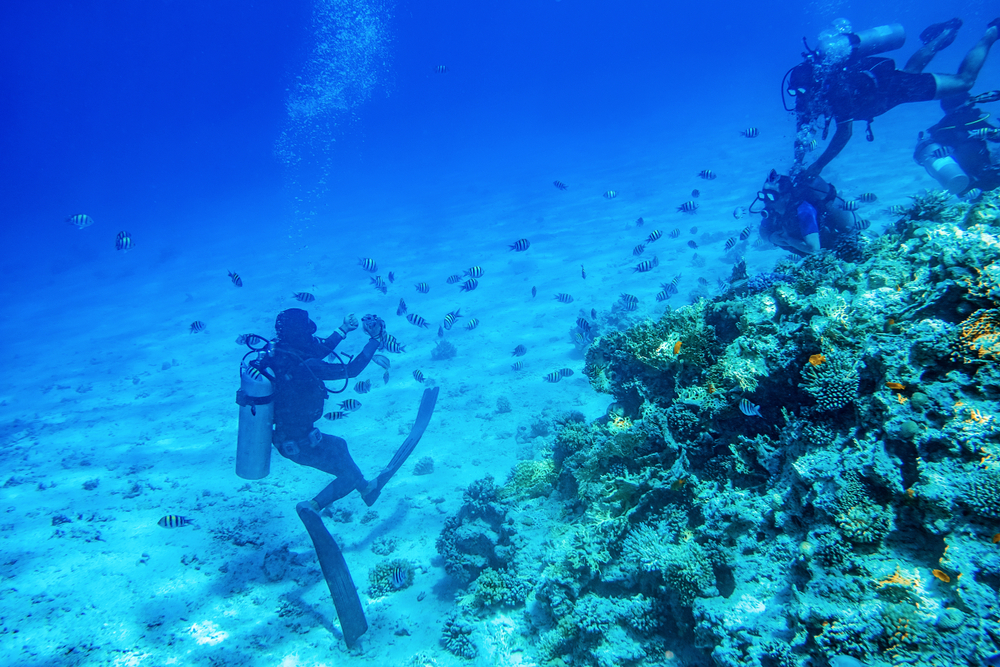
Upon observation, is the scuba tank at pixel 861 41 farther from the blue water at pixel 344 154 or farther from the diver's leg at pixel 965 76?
the blue water at pixel 344 154

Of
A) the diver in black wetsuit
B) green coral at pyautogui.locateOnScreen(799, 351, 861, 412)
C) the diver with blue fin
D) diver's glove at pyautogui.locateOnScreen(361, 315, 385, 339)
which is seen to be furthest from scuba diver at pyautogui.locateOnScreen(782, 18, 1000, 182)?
the diver with blue fin

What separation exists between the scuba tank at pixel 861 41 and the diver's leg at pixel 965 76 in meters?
1.16

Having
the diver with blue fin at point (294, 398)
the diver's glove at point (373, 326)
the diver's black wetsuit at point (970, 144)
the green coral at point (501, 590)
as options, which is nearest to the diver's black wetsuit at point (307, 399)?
the diver with blue fin at point (294, 398)

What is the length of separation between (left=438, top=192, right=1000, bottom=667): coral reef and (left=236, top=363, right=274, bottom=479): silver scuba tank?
3825mm

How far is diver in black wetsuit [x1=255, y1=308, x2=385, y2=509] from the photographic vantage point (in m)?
6.41

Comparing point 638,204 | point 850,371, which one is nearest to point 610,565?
point 850,371

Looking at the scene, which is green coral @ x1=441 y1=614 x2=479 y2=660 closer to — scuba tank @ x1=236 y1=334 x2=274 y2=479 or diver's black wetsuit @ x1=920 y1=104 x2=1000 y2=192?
scuba tank @ x1=236 y1=334 x2=274 y2=479

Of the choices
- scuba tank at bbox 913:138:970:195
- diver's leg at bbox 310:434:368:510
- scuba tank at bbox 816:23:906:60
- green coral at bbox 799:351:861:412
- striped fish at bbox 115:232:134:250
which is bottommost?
green coral at bbox 799:351:861:412

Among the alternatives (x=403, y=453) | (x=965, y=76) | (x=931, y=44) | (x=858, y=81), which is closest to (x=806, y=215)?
(x=858, y=81)

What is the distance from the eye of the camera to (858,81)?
7121 millimetres

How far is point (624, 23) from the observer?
416 ft

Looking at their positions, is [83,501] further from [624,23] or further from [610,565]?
[624,23]

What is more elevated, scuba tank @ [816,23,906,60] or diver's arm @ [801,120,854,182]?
scuba tank @ [816,23,906,60]

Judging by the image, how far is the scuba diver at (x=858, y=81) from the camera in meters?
7.09
